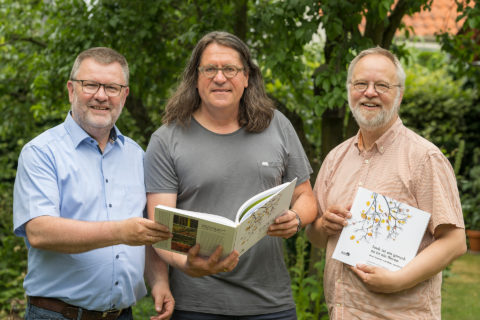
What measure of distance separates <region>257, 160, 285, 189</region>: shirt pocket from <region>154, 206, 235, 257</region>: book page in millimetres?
528

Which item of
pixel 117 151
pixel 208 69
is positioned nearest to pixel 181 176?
pixel 117 151

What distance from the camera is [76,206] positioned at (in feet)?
7.90

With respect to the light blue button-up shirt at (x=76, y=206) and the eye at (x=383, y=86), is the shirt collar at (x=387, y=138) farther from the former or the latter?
the light blue button-up shirt at (x=76, y=206)

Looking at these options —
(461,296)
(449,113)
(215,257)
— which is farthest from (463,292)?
(215,257)

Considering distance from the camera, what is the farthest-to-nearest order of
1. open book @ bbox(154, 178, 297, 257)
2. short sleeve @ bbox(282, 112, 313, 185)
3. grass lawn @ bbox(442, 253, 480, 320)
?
grass lawn @ bbox(442, 253, 480, 320), short sleeve @ bbox(282, 112, 313, 185), open book @ bbox(154, 178, 297, 257)

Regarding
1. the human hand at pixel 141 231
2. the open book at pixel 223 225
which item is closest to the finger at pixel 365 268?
the open book at pixel 223 225

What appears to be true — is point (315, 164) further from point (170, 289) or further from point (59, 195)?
point (59, 195)

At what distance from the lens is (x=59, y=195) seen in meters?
2.38

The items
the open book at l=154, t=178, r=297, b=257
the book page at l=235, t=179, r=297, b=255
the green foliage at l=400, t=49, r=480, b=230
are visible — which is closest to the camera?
the open book at l=154, t=178, r=297, b=257

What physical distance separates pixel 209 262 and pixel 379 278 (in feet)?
2.44

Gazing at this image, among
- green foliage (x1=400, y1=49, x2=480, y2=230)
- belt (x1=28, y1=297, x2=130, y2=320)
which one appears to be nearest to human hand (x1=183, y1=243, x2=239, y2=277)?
belt (x1=28, y1=297, x2=130, y2=320)

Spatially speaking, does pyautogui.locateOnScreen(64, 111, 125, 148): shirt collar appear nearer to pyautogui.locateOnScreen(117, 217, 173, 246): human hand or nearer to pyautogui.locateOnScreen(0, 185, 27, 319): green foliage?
pyautogui.locateOnScreen(117, 217, 173, 246): human hand

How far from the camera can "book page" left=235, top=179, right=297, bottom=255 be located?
7.18 ft

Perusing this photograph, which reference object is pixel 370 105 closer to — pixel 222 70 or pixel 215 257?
pixel 222 70
